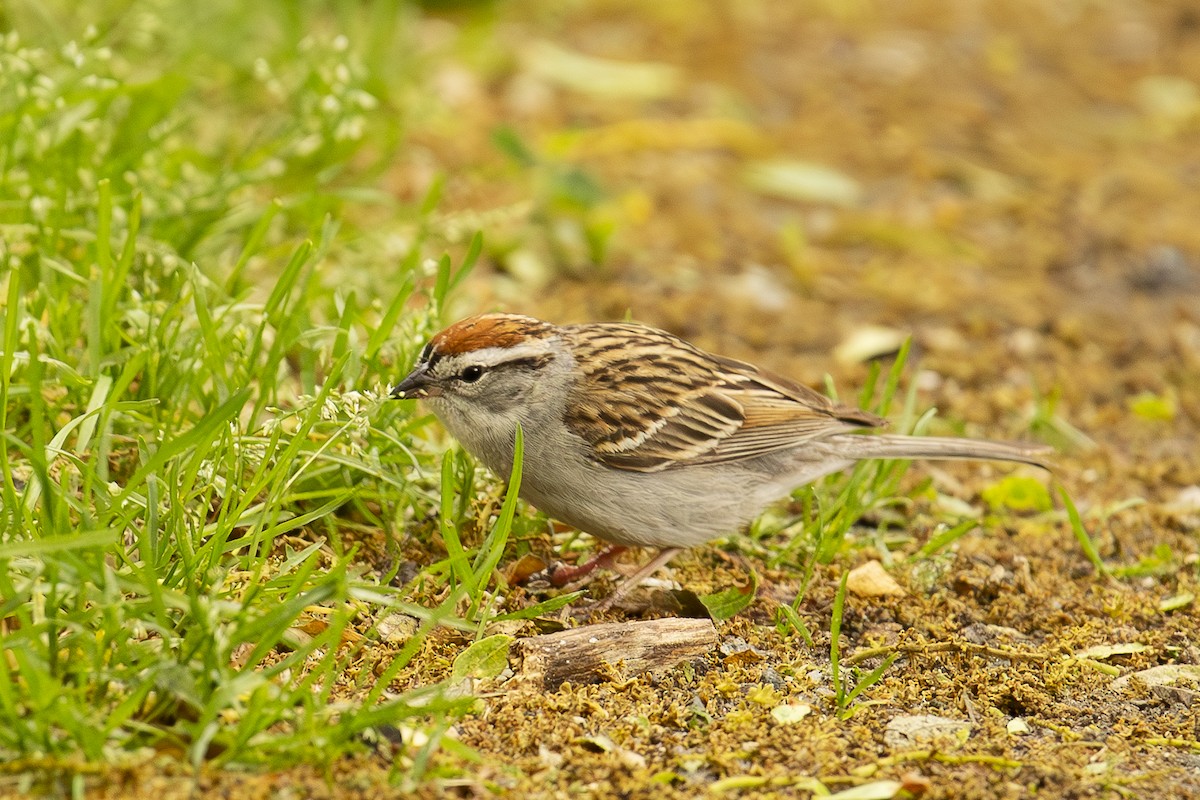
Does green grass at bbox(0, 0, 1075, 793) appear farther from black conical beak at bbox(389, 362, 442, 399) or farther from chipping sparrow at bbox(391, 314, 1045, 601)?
chipping sparrow at bbox(391, 314, 1045, 601)

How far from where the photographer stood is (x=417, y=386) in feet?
14.3

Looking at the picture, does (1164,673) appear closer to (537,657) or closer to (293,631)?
(537,657)

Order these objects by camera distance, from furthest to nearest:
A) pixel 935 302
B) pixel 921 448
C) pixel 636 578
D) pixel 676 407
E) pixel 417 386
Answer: pixel 935 302, pixel 921 448, pixel 676 407, pixel 636 578, pixel 417 386

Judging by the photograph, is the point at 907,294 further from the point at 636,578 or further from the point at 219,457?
the point at 219,457

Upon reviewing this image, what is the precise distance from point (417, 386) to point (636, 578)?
3.10ft

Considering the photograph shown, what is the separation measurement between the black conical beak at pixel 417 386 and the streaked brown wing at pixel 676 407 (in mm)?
467

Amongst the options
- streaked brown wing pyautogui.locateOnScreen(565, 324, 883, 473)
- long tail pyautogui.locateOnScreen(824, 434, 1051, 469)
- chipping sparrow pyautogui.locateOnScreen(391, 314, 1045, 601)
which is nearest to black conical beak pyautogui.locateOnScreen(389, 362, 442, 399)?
chipping sparrow pyautogui.locateOnScreen(391, 314, 1045, 601)

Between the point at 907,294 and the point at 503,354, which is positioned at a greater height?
the point at 503,354

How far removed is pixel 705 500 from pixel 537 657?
0.91 meters

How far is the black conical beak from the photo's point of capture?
4.32 m

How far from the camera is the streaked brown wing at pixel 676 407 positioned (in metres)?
4.52

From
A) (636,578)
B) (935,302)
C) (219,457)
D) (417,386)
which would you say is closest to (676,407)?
(636,578)

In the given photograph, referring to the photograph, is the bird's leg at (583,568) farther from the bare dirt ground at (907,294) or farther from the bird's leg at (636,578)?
the bare dirt ground at (907,294)

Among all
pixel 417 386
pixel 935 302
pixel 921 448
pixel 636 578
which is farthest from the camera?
pixel 935 302
